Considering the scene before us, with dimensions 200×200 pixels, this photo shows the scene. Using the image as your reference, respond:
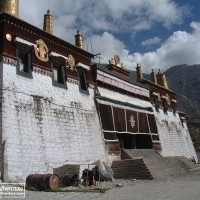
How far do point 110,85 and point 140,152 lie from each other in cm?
583

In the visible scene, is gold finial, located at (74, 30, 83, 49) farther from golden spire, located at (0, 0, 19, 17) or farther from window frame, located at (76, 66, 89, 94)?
golden spire, located at (0, 0, 19, 17)

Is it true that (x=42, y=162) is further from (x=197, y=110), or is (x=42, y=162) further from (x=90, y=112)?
(x=197, y=110)

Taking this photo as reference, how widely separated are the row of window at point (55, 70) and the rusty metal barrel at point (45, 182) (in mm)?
6248

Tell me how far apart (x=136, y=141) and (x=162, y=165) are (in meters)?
6.59

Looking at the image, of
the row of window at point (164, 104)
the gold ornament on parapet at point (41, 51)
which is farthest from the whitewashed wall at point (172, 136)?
the gold ornament on parapet at point (41, 51)

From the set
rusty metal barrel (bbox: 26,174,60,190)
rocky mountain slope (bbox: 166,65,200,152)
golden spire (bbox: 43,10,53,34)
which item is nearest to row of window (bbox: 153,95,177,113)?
golden spire (bbox: 43,10,53,34)

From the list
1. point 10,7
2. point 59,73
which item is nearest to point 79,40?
point 59,73

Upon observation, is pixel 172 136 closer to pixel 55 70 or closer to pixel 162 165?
pixel 162 165

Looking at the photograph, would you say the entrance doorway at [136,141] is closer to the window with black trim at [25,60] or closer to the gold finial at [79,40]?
the gold finial at [79,40]

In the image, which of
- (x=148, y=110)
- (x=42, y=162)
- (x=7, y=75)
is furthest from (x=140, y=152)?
(x=7, y=75)

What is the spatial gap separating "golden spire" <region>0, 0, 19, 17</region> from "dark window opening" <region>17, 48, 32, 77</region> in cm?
233

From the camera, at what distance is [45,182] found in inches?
534

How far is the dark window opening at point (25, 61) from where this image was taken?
18.2 metres

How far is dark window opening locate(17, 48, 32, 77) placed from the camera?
59.7 ft
